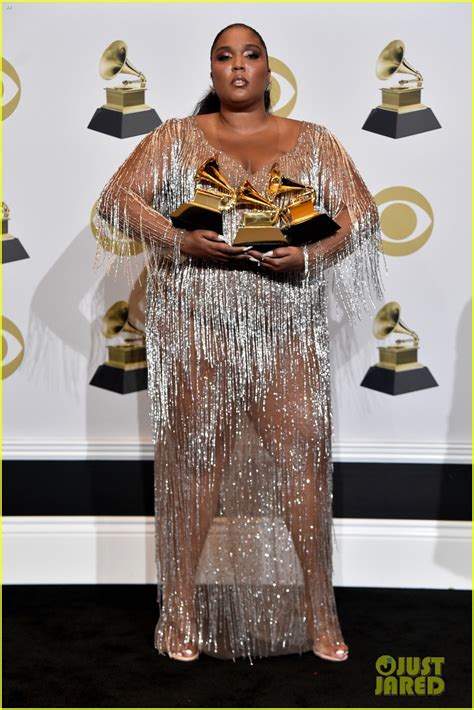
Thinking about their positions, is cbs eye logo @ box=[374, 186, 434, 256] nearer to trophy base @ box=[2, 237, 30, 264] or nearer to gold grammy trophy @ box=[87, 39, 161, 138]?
gold grammy trophy @ box=[87, 39, 161, 138]

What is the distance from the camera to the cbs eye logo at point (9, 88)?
124 inches

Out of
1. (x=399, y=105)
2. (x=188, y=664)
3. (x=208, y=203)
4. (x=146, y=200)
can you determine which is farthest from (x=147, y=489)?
(x=399, y=105)

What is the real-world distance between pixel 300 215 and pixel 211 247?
0.22 meters

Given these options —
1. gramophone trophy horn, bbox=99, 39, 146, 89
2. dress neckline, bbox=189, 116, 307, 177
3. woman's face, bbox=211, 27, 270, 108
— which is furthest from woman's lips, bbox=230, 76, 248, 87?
gramophone trophy horn, bbox=99, 39, 146, 89

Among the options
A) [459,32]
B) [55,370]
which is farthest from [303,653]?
[459,32]

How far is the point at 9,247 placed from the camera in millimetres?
3225

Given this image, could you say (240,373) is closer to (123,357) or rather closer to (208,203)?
(208,203)

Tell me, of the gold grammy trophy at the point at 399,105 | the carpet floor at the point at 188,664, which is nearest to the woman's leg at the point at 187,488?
the carpet floor at the point at 188,664

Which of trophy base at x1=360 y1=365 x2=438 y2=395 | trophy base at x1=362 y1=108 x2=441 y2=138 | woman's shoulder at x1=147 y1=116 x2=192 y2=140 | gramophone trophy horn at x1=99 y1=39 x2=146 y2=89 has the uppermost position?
gramophone trophy horn at x1=99 y1=39 x2=146 y2=89

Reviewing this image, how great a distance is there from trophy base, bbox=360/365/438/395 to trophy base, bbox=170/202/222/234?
93 centimetres

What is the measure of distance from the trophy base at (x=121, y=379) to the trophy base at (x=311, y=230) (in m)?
0.91

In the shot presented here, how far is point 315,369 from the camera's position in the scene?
104 inches

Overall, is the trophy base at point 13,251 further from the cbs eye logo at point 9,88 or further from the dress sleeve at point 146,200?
the dress sleeve at point 146,200

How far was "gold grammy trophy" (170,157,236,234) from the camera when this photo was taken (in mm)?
2447
